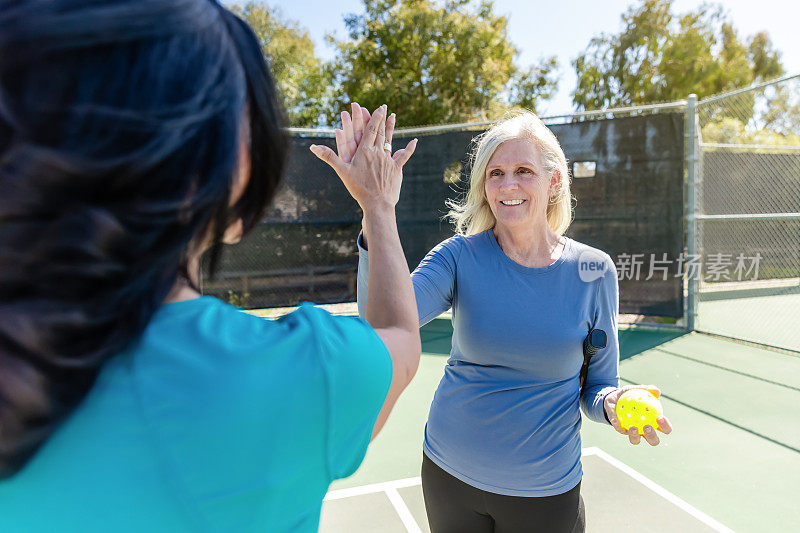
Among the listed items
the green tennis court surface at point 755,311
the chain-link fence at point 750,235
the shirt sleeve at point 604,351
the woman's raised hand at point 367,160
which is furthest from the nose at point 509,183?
the chain-link fence at point 750,235

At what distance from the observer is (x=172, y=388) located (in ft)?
1.94

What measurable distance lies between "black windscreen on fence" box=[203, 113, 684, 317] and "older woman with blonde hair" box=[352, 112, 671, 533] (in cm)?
532

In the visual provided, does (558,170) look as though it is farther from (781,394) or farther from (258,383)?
(781,394)

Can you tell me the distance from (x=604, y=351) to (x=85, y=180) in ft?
5.78

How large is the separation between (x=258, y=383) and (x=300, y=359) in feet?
0.19

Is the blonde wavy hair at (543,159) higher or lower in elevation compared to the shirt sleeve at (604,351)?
higher

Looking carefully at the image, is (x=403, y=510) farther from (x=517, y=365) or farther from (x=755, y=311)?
(x=755, y=311)

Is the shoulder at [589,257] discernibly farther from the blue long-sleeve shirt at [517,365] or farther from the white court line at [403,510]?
the white court line at [403,510]

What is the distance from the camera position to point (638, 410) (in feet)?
5.24

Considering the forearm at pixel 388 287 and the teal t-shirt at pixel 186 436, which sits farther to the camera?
the forearm at pixel 388 287

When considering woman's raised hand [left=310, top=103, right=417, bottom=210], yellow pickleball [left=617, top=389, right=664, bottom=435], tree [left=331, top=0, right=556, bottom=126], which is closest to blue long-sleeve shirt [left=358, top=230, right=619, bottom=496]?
yellow pickleball [left=617, top=389, right=664, bottom=435]

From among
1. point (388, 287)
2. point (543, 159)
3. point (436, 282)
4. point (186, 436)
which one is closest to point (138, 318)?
point (186, 436)

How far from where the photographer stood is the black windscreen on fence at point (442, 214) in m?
6.71

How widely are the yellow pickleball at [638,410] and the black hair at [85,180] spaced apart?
144 cm
